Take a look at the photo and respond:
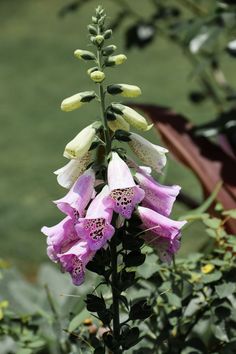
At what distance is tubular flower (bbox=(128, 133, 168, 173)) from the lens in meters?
1.56

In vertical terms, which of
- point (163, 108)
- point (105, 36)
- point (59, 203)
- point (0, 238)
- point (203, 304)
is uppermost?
point (105, 36)

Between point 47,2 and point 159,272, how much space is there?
30.7ft

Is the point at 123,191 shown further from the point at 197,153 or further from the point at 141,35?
the point at 141,35

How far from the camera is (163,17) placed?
3537mm

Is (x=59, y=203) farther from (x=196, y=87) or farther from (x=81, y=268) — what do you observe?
(x=196, y=87)

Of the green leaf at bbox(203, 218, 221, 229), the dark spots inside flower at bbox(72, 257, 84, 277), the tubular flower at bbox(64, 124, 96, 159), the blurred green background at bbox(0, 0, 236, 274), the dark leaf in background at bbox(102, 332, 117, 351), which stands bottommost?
the blurred green background at bbox(0, 0, 236, 274)

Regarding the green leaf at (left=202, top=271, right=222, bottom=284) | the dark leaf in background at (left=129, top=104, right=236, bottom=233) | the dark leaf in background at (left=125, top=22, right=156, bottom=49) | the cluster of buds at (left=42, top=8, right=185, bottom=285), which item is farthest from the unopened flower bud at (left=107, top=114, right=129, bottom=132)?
the dark leaf in background at (left=125, top=22, right=156, bottom=49)

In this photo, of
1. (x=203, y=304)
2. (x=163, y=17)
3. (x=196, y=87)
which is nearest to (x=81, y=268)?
(x=203, y=304)

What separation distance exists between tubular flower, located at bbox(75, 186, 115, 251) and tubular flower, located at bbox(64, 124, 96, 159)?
102mm

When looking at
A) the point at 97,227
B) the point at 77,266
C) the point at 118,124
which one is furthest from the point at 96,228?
the point at 118,124

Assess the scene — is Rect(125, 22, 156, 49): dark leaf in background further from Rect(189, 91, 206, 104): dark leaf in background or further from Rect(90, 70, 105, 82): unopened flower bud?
Rect(90, 70, 105, 82): unopened flower bud

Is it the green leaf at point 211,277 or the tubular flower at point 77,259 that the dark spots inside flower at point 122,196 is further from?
the green leaf at point 211,277

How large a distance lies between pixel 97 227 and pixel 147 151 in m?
0.19

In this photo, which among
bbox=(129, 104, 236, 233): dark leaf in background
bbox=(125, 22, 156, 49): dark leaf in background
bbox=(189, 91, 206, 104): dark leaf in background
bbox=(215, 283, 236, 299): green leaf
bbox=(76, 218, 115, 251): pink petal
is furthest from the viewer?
bbox=(189, 91, 206, 104): dark leaf in background
